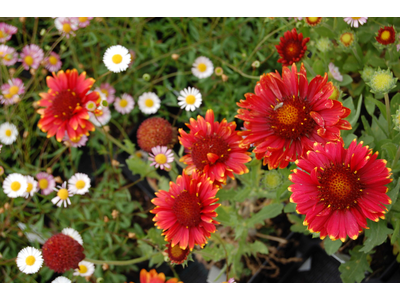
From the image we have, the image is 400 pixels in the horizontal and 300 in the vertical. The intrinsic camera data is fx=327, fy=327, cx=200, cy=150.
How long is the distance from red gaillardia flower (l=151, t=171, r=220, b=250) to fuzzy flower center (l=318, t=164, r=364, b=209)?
0.33m

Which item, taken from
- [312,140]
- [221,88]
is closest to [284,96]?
[312,140]

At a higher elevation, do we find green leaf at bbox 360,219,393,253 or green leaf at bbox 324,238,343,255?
green leaf at bbox 360,219,393,253

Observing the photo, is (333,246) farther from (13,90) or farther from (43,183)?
(13,90)

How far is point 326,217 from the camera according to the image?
94cm

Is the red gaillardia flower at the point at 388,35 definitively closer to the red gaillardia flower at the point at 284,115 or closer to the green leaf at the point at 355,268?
the red gaillardia flower at the point at 284,115

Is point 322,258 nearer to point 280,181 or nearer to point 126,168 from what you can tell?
point 280,181

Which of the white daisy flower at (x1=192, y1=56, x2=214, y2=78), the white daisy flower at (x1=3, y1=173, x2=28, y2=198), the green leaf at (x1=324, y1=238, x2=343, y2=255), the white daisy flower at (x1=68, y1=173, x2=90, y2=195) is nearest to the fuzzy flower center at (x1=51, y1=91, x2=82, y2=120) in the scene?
the white daisy flower at (x1=68, y1=173, x2=90, y2=195)

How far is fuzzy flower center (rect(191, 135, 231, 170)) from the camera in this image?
107cm

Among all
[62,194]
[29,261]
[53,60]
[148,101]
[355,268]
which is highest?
[53,60]

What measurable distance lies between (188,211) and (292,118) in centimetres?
43

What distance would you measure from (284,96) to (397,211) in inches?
22.3

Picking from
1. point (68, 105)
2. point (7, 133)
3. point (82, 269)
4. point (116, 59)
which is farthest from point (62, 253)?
point (7, 133)

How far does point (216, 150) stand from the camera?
107 cm

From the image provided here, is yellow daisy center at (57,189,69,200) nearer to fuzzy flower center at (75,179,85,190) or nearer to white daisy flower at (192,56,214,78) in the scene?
fuzzy flower center at (75,179,85,190)
